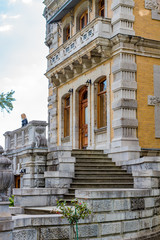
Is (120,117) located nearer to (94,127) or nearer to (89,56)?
(94,127)

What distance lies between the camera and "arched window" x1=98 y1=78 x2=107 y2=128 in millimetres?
19656

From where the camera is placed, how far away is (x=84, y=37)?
64.4 ft

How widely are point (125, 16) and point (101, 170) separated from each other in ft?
24.2

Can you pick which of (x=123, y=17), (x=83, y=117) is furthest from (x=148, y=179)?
(x=83, y=117)

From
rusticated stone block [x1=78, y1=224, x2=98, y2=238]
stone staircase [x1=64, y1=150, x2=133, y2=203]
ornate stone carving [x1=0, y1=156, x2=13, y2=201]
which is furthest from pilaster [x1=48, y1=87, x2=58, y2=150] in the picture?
ornate stone carving [x1=0, y1=156, x2=13, y2=201]

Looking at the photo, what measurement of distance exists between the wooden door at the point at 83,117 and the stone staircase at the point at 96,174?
312cm

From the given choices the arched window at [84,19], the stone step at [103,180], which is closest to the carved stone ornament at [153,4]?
the arched window at [84,19]

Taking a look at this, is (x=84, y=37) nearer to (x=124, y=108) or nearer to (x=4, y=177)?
(x=124, y=108)

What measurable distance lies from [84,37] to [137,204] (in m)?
10.5

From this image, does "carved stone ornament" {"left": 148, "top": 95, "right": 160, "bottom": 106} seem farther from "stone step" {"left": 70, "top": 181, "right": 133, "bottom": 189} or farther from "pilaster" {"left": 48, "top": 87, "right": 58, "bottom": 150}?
"pilaster" {"left": 48, "top": 87, "right": 58, "bottom": 150}

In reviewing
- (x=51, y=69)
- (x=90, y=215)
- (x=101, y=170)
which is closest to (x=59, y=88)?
(x=51, y=69)

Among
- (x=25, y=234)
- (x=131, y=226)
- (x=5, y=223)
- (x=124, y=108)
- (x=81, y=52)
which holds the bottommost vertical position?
(x=131, y=226)

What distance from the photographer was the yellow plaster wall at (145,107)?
1812 cm

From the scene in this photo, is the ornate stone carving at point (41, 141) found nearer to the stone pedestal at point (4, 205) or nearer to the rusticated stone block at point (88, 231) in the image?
the rusticated stone block at point (88, 231)
